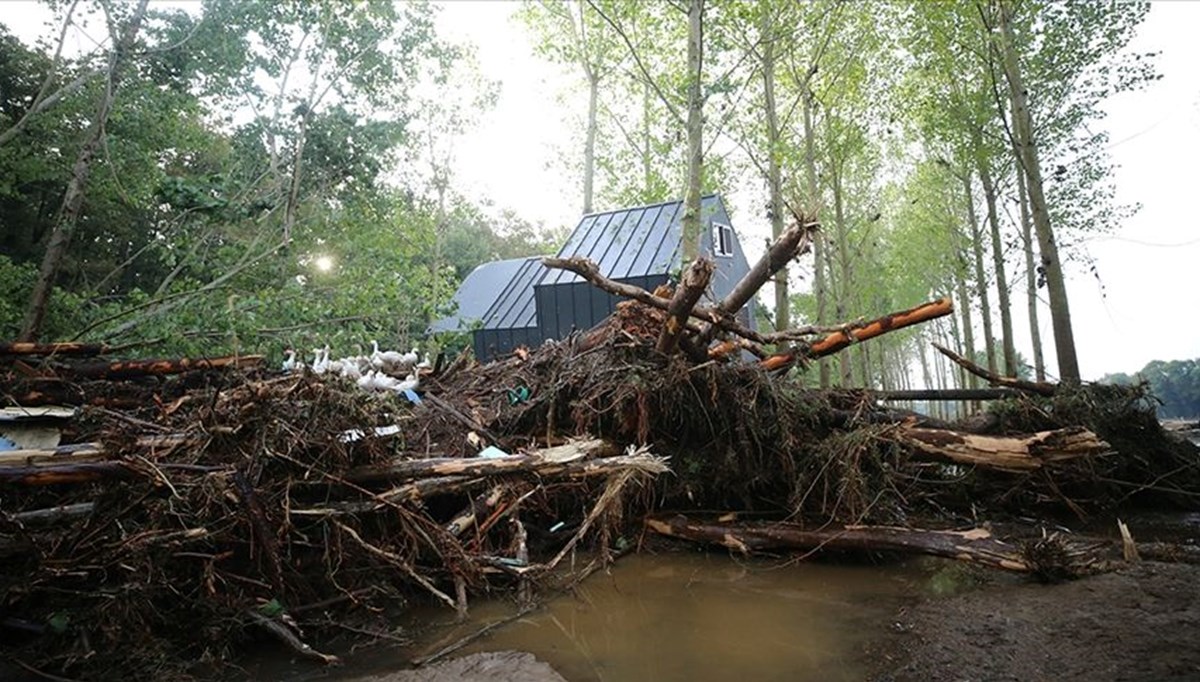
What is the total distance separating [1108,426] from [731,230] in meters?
14.4

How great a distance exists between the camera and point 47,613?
2.97 m

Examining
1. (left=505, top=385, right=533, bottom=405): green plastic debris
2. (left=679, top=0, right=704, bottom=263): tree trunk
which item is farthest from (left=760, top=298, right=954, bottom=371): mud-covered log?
(left=679, top=0, right=704, bottom=263): tree trunk

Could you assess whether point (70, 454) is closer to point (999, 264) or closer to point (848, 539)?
point (848, 539)

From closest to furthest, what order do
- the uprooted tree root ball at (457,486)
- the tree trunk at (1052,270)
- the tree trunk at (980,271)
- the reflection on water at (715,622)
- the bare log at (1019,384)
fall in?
the reflection on water at (715,622) < the uprooted tree root ball at (457,486) < the bare log at (1019,384) < the tree trunk at (1052,270) < the tree trunk at (980,271)

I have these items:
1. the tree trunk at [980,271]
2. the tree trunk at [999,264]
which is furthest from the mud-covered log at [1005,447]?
the tree trunk at [980,271]

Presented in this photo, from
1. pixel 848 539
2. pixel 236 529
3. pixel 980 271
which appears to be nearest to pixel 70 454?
pixel 236 529

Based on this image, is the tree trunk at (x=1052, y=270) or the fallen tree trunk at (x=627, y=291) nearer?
the fallen tree trunk at (x=627, y=291)

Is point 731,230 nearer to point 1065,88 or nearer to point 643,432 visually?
point 1065,88

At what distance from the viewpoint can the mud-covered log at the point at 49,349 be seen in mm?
5369

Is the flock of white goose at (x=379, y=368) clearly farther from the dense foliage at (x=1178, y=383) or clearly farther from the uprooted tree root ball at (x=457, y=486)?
the dense foliage at (x=1178, y=383)

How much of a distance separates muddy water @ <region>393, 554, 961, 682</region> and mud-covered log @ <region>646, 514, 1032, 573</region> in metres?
0.17

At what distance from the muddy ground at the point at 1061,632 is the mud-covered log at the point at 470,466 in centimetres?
223

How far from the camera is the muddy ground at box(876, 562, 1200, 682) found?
98.3 inches

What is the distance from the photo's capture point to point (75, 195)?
874cm
